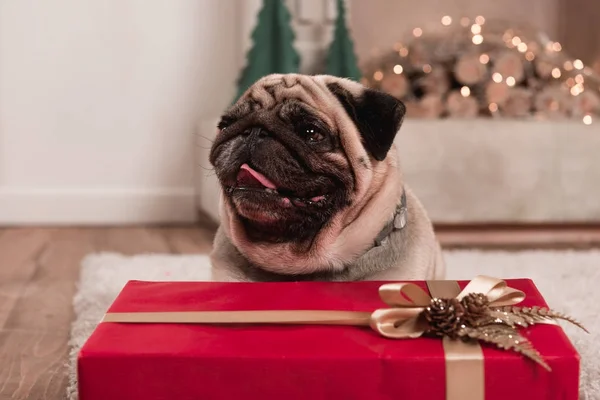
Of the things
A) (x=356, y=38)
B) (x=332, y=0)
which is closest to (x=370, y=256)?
(x=332, y=0)

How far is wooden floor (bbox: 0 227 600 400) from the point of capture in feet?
3.68

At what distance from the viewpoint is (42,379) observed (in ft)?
3.56

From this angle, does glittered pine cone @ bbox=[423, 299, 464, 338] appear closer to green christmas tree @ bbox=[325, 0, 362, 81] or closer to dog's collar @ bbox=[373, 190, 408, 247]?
dog's collar @ bbox=[373, 190, 408, 247]

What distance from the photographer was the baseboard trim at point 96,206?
8.98 feet

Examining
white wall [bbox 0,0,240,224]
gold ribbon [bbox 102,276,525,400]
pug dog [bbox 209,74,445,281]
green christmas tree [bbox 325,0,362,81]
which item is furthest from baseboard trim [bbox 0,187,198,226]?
gold ribbon [bbox 102,276,525,400]

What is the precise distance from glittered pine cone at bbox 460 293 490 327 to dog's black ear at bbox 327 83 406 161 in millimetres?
306

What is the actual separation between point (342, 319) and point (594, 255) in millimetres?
1409

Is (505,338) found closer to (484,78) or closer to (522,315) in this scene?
(522,315)

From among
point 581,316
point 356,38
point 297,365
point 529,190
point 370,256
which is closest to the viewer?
point 297,365

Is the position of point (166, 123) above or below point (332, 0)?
below

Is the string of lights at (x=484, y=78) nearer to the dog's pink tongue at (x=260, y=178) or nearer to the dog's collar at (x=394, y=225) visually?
the dog's collar at (x=394, y=225)

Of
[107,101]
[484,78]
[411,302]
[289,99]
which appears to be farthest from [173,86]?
[411,302]

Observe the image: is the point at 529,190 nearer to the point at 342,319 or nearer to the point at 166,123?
the point at 166,123

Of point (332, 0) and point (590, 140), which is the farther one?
point (332, 0)
